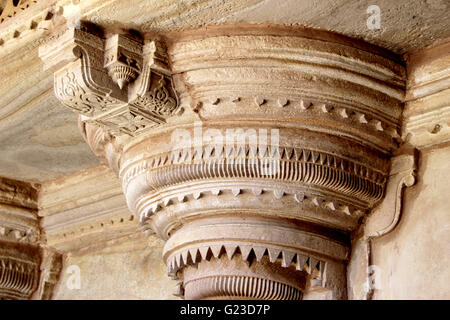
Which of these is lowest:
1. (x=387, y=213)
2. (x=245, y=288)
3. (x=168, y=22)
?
(x=245, y=288)

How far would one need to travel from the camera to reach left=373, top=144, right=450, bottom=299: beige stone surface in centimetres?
233

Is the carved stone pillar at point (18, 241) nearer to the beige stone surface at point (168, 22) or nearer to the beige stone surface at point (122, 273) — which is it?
the beige stone surface at point (122, 273)

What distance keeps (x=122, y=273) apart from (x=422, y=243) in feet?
4.90

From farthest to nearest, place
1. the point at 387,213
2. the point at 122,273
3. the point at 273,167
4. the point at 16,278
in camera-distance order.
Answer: the point at 16,278 → the point at 122,273 → the point at 387,213 → the point at 273,167

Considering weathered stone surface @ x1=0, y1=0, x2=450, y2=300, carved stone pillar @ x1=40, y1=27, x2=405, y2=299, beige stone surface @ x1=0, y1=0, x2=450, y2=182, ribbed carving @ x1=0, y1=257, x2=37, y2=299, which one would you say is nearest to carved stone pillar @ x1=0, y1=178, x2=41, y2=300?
ribbed carving @ x1=0, y1=257, x2=37, y2=299

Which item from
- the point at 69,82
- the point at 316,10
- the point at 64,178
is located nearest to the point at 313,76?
the point at 316,10

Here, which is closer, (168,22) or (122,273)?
(168,22)

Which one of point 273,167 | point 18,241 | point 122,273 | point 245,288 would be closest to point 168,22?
point 273,167

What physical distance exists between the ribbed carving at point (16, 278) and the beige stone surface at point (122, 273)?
0.46 feet

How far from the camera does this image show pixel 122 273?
3.43 m

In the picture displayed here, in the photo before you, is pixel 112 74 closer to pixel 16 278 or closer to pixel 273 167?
pixel 273 167

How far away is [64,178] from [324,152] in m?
1.60

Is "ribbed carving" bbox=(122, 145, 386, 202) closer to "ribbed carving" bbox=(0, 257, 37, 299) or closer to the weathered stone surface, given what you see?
the weathered stone surface

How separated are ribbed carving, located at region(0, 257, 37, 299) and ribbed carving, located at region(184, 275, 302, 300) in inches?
59.4
